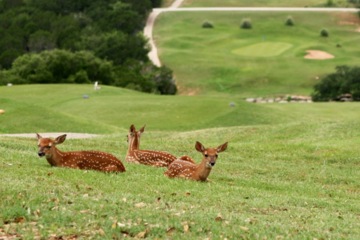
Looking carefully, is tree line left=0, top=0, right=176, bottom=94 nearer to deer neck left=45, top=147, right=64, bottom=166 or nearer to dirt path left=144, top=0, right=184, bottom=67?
dirt path left=144, top=0, right=184, bottom=67

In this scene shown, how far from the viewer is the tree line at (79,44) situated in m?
68.1

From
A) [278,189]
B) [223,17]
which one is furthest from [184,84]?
[278,189]

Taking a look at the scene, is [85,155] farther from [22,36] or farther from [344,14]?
[344,14]

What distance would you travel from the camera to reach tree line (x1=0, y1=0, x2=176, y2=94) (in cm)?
6806

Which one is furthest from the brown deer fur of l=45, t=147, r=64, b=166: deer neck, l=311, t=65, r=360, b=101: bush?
l=311, t=65, r=360, b=101: bush

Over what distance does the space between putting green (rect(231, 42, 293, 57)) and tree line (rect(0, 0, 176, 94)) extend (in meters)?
11.6

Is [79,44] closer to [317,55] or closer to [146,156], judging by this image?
[317,55]

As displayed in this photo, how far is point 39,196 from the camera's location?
13.7m

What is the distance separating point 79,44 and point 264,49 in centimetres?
2154

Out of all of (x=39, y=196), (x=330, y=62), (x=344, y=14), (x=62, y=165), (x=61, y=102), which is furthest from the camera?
(x=344, y=14)

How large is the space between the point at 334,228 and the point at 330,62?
247ft

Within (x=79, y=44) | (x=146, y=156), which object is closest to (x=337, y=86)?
(x=79, y=44)

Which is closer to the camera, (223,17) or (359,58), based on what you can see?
(359,58)

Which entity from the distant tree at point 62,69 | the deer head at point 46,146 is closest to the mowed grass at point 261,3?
the distant tree at point 62,69
